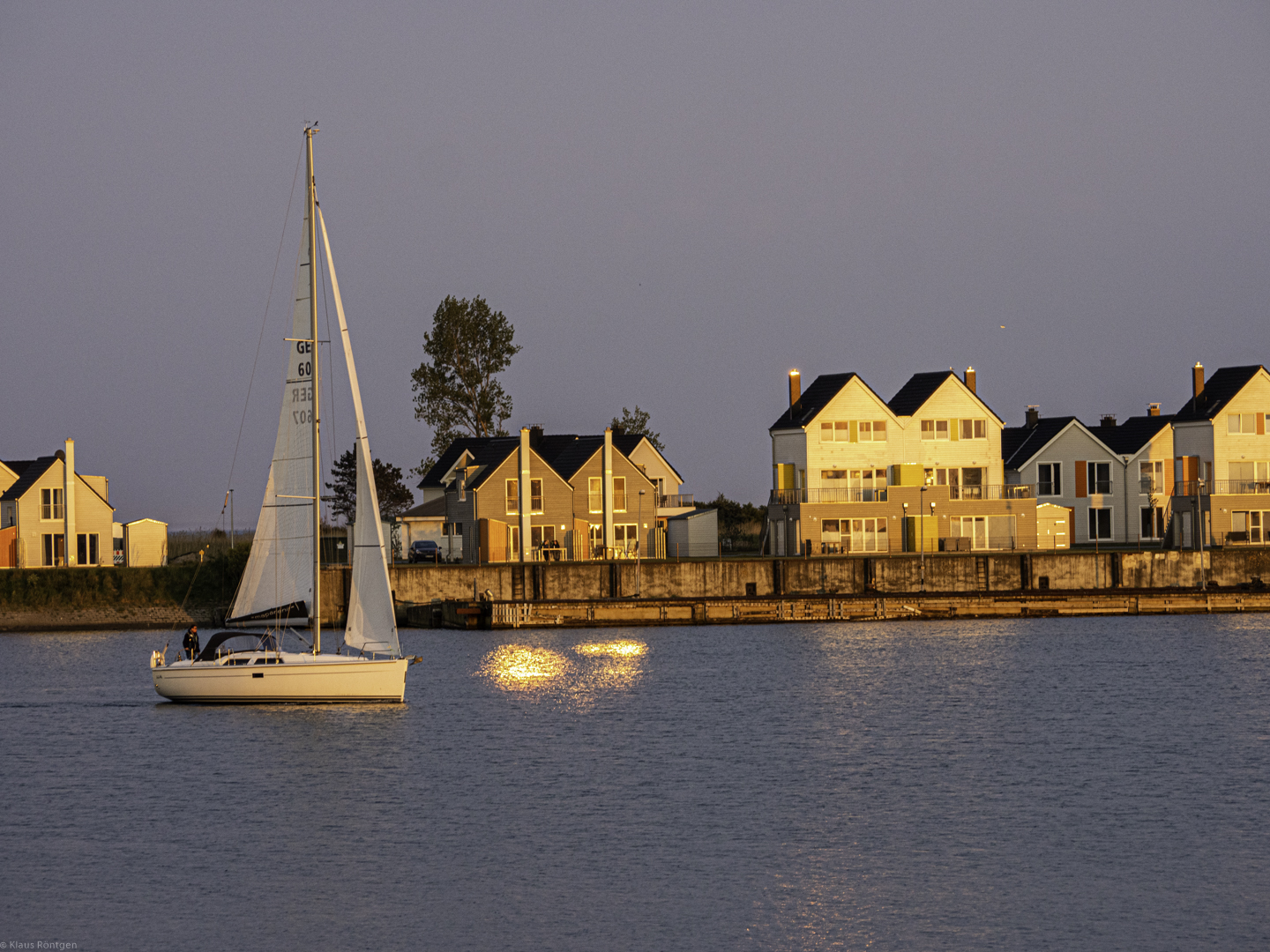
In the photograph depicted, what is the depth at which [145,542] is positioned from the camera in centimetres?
9125

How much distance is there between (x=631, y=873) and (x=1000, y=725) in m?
21.3

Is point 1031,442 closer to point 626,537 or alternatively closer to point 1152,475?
point 1152,475

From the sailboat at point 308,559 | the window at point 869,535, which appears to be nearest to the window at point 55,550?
the window at point 869,535

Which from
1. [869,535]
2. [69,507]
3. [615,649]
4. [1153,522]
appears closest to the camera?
[615,649]

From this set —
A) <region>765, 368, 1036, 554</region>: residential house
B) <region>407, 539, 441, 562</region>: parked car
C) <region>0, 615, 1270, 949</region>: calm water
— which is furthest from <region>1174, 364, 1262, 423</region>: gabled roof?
<region>407, 539, 441, 562</region>: parked car

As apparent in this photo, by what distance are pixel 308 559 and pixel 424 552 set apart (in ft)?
162

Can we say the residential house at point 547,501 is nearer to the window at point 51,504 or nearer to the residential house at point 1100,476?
the window at point 51,504

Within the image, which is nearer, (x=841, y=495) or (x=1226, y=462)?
(x=841, y=495)

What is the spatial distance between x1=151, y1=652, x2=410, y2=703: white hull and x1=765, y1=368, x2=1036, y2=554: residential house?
4742 centimetres

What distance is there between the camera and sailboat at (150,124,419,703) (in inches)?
1626

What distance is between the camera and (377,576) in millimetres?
41469

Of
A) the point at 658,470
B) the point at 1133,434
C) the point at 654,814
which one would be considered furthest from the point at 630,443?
the point at 654,814

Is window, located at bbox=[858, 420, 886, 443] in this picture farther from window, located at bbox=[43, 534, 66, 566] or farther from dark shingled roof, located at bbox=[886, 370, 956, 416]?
window, located at bbox=[43, 534, 66, 566]

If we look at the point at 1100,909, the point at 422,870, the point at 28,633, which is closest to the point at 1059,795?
the point at 1100,909
